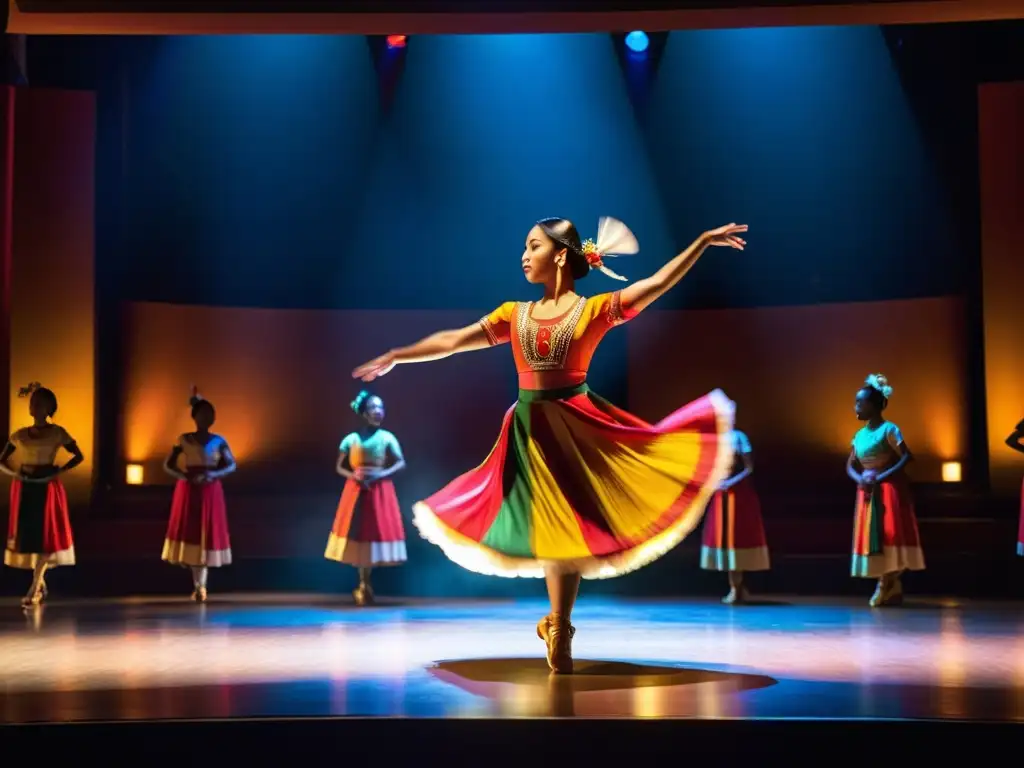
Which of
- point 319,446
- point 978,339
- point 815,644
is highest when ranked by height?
point 978,339

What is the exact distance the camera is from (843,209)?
331 inches

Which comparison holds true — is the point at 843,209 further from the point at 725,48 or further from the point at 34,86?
the point at 34,86

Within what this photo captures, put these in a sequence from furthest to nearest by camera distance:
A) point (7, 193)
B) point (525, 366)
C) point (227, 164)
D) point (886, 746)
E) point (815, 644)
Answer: point (227, 164) < point (7, 193) < point (815, 644) < point (525, 366) < point (886, 746)

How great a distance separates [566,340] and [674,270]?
416mm

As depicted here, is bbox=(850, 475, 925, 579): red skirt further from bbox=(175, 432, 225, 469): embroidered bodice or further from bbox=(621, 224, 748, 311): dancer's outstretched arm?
bbox=(175, 432, 225, 469): embroidered bodice

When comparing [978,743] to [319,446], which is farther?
[319,446]

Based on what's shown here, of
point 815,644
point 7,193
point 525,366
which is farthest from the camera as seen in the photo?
point 7,193

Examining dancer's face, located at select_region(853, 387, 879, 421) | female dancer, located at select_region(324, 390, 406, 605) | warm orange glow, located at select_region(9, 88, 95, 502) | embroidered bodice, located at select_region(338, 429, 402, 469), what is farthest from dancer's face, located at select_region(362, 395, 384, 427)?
dancer's face, located at select_region(853, 387, 879, 421)

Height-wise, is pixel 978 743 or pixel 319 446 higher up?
pixel 319 446

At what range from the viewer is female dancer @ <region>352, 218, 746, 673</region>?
371 centimetres

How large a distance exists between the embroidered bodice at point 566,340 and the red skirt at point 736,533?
11.2ft

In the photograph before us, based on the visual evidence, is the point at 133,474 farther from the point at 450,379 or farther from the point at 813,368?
the point at 813,368

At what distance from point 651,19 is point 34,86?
14.6 feet

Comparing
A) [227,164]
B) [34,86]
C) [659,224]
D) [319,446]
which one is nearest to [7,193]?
[34,86]
